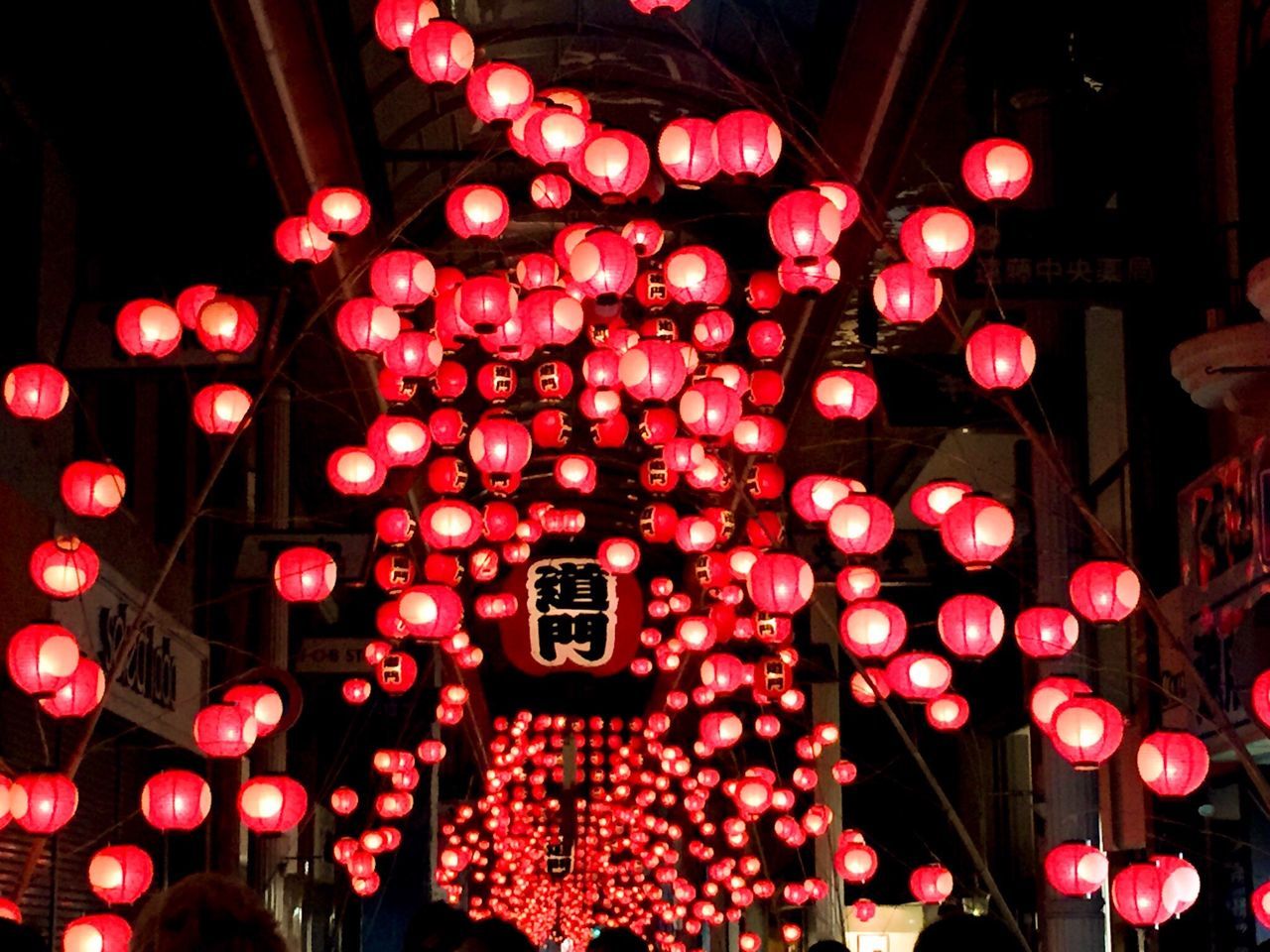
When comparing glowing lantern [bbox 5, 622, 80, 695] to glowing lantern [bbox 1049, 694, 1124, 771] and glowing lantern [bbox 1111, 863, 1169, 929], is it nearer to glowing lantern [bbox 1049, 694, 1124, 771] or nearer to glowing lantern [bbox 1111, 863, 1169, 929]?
glowing lantern [bbox 1049, 694, 1124, 771]

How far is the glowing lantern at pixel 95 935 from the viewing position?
8.52 meters

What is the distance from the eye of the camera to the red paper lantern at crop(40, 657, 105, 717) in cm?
957

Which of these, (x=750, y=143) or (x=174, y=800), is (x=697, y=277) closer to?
(x=750, y=143)

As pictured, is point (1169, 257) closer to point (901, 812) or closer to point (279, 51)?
point (279, 51)

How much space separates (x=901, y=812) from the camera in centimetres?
2384

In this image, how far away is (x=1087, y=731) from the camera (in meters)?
9.72

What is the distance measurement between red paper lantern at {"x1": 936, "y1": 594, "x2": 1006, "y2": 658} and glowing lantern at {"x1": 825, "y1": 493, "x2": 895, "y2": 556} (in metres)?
0.65

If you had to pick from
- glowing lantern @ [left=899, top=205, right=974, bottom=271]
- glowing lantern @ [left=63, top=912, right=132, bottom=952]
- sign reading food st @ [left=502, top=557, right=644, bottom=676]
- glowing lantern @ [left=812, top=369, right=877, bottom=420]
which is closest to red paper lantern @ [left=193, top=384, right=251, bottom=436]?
glowing lantern @ [left=63, top=912, right=132, bottom=952]

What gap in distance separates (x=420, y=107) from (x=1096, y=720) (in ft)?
24.5

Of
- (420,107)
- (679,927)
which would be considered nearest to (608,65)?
(420,107)

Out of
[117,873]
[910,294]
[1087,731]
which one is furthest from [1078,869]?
[117,873]

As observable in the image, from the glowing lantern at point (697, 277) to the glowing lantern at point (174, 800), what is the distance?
4142mm

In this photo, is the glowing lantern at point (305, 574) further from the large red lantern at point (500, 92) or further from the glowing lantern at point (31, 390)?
the large red lantern at point (500, 92)

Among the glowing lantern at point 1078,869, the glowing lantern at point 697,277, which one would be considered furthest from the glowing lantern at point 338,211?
the glowing lantern at point 1078,869
